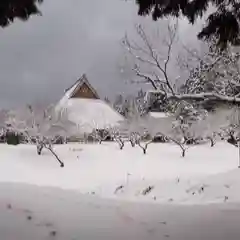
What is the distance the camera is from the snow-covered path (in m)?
6.04

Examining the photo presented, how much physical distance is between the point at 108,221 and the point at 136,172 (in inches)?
404

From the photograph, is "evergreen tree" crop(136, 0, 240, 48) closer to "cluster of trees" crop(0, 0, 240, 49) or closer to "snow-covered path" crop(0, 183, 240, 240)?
"cluster of trees" crop(0, 0, 240, 49)

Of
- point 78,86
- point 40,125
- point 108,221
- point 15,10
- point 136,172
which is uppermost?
point 78,86

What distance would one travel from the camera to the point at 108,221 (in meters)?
7.58

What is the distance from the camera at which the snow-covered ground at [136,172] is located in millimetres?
12742

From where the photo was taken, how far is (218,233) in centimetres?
623

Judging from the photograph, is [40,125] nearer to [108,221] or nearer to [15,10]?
[108,221]

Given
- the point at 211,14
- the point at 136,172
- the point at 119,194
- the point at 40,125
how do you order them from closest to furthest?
the point at 211,14
the point at 119,194
the point at 136,172
the point at 40,125

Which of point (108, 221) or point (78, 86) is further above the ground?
point (78, 86)

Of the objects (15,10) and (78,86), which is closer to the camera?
(15,10)

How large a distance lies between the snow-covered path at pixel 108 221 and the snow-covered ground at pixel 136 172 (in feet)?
5.43

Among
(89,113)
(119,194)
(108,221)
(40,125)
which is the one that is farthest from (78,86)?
(108,221)

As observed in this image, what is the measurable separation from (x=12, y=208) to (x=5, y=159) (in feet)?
39.6

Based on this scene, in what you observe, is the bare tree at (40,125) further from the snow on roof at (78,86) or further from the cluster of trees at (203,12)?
the cluster of trees at (203,12)
